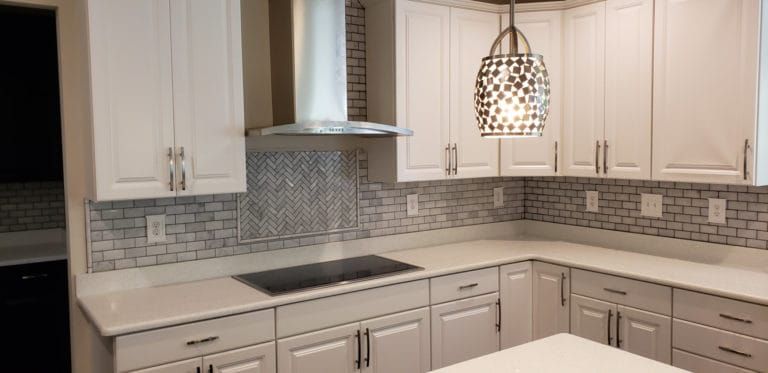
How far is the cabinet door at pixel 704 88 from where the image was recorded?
2.68 meters

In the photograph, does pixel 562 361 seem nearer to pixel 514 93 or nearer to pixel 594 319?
pixel 514 93

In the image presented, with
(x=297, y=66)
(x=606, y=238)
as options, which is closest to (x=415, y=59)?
(x=297, y=66)

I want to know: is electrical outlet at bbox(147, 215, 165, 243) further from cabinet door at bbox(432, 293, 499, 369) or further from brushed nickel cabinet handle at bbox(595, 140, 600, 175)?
brushed nickel cabinet handle at bbox(595, 140, 600, 175)

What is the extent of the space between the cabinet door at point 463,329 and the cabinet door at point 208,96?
3.98 ft

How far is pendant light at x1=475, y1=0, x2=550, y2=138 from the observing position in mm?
1522

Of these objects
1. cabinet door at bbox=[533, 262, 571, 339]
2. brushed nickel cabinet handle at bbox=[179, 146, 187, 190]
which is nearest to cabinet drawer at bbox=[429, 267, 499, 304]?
cabinet door at bbox=[533, 262, 571, 339]

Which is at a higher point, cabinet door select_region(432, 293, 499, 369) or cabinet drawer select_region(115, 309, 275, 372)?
cabinet drawer select_region(115, 309, 275, 372)

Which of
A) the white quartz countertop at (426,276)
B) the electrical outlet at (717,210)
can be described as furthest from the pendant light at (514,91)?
the electrical outlet at (717,210)

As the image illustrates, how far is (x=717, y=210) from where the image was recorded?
3090 millimetres

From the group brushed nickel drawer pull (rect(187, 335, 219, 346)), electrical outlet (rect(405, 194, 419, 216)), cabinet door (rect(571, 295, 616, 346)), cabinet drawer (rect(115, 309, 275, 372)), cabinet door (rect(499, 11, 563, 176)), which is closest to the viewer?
cabinet drawer (rect(115, 309, 275, 372))

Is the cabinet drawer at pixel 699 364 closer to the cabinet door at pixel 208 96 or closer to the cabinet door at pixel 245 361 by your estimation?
the cabinet door at pixel 245 361

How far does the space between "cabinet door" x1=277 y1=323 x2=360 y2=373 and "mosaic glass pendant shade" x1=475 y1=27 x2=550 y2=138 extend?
4.70 ft

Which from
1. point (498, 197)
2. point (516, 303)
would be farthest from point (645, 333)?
point (498, 197)

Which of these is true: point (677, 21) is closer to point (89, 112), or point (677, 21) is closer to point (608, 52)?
point (608, 52)
